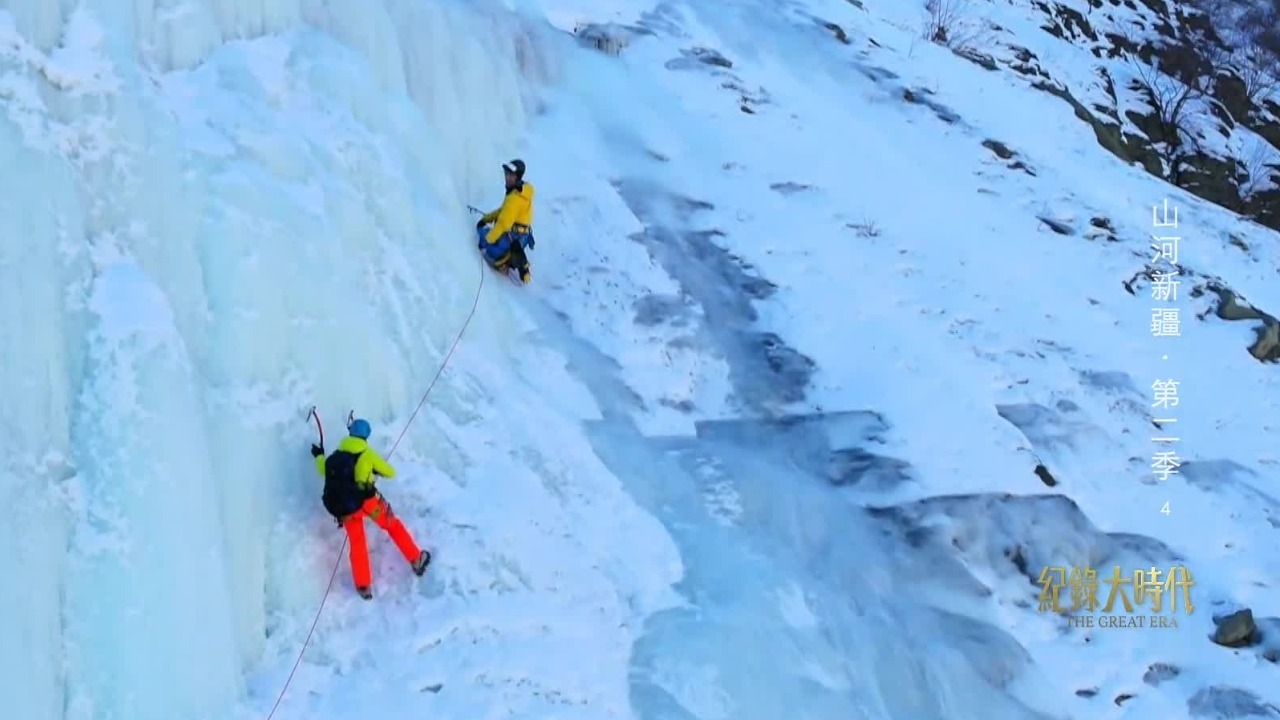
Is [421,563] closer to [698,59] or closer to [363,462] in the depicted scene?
[363,462]

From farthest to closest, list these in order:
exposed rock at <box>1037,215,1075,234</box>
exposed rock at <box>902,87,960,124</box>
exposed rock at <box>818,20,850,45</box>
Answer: exposed rock at <box>818,20,850,45</box> → exposed rock at <box>902,87,960,124</box> → exposed rock at <box>1037,215,1075,234</box>

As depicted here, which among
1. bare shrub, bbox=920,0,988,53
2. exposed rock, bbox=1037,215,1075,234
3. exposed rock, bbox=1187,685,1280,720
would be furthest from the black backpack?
bare shrub, bbox=920,0,988,53

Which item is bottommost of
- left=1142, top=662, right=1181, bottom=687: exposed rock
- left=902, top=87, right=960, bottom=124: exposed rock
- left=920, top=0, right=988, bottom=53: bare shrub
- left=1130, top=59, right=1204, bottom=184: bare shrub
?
left=1130, top=59, right=1204, bottom=184: bare shrub

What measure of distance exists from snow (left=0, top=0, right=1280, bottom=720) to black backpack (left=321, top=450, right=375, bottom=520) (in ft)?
1.08

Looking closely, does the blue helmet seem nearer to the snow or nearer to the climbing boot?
the snow

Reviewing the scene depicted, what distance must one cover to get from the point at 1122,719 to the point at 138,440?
7.10 m

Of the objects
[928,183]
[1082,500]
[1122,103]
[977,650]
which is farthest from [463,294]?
[1122,103]

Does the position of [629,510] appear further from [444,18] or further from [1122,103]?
[1122,103]

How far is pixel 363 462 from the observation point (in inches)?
256

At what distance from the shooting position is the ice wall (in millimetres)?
5406

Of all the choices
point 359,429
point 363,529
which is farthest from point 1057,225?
point 363,529

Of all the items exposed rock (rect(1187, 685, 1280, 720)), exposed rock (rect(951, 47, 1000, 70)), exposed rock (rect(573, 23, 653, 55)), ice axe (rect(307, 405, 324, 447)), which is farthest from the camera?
exposed rock (rect(951, 47, 1000, 70))

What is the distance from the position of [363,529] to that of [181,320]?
1663mm

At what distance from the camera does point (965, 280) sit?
1241cm
